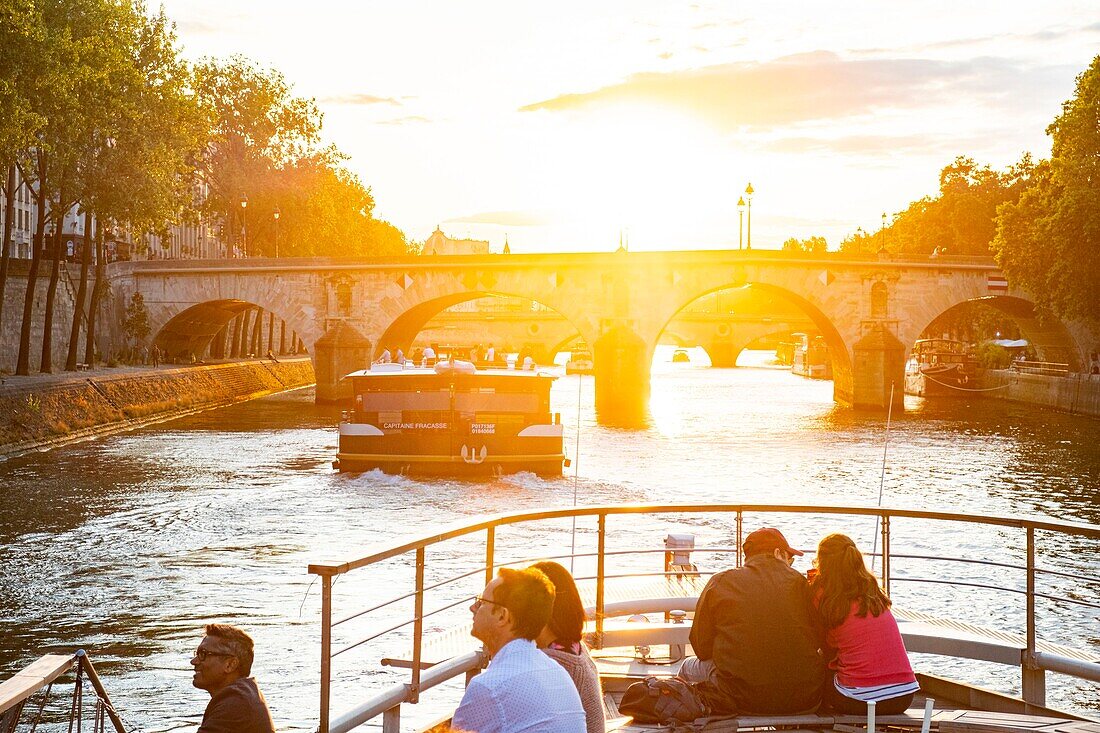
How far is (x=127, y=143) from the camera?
35094mm

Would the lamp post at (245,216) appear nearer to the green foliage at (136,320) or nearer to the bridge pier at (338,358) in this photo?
the green foliage at (136,320)

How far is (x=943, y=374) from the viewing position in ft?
189

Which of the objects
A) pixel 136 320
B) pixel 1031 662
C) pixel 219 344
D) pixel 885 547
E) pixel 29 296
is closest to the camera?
pixel 1031 662

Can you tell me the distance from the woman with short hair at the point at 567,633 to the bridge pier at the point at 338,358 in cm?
4530

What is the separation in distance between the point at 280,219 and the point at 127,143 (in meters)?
28.4

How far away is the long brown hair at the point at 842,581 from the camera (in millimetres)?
5719

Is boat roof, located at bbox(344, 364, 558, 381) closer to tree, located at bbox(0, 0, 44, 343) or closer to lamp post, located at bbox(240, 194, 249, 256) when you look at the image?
tree, located at bbox(0, 0, 44, 343)

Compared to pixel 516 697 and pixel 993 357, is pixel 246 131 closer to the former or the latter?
pixel 993 357

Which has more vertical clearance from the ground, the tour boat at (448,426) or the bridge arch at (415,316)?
the bridge arch at (415,316)

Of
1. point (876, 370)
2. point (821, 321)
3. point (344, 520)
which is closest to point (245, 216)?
point (821, 321)

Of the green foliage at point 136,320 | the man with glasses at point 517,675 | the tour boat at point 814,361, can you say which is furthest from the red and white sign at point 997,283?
the man with glasses at point 517,675

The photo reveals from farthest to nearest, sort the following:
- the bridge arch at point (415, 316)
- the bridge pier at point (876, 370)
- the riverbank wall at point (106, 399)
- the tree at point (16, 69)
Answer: the bridge arch at point (415, 316) → the bridge pier at point (876, 370) → the riverbank wall at point (106, 399) → the tree at point (16, 69)

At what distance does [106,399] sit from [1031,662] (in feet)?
109

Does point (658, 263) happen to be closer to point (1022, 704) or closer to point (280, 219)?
point (280, 219)
